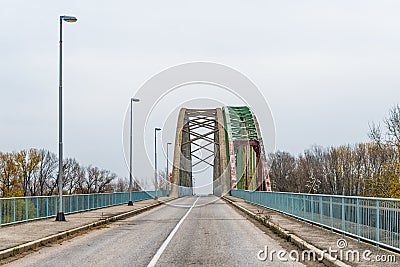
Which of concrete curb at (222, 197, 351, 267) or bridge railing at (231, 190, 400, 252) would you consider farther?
bridge railing at (231, 190, 400, 252)

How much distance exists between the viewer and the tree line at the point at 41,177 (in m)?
74.1

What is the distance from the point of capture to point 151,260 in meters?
11.2

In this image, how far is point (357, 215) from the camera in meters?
12.6

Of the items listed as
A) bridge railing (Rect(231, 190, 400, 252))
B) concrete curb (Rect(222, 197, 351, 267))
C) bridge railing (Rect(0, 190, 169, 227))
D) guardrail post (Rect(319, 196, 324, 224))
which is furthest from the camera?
bridge railing (Rect(0, 190, 169, 227))

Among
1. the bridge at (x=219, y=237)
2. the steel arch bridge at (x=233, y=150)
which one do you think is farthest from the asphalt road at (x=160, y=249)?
the steel arch bridge at (x=233, y=150)

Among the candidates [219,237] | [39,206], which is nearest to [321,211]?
[219,237]

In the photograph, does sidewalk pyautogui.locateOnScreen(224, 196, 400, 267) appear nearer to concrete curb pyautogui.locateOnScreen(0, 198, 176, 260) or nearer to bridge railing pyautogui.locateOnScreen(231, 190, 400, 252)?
bridge railing pyautogui.locateOnScreen(231, 190, 400, 252)

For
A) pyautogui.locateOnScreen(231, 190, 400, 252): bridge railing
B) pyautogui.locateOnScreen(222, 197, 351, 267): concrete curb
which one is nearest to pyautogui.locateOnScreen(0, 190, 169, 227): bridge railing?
pyautogui.locateOnScreen(222, 197, 351, 267): concrete curb

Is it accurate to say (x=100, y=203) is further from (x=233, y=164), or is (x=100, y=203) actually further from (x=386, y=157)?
(x=233, y=164)

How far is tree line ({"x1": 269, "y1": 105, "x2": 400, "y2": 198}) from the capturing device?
37.3 m

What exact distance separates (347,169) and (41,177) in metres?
42.2

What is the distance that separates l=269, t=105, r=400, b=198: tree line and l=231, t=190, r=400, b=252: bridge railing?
695 inches

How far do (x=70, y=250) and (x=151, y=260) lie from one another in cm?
307

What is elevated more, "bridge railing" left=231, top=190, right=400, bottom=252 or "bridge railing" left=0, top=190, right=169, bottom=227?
"bridge railing" left=231, top=190, right=400, bottom=252
